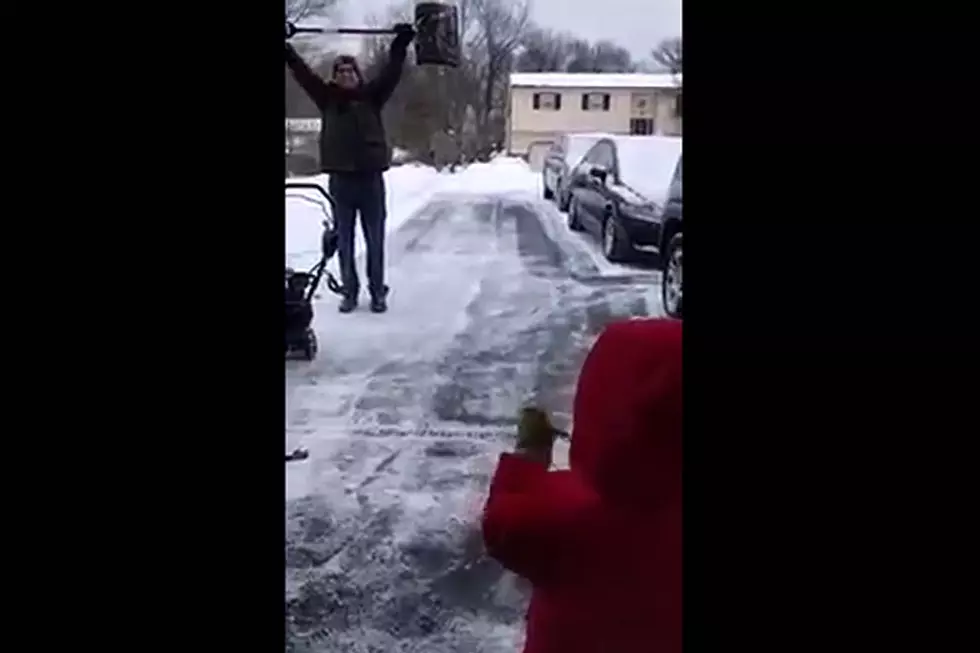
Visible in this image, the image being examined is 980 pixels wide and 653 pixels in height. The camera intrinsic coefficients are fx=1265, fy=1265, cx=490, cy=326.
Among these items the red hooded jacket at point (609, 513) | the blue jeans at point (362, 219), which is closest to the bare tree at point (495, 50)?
the blue jeans at point (362, 219)

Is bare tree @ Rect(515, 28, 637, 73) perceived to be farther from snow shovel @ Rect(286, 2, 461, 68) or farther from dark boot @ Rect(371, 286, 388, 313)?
dark boot @ Rect(371, 286, 388, 313)

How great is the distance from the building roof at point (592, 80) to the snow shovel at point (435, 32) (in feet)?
0.22

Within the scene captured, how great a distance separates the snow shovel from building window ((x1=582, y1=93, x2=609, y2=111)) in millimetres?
115

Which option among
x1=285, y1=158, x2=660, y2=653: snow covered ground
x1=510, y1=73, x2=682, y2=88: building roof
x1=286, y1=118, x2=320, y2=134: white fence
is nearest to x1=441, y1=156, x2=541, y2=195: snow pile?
x1=285, y1=158, x2=660, y2=653: snow covered ground

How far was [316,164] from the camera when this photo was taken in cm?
100

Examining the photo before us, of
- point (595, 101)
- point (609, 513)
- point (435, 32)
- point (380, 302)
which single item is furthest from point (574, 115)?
point (609, 513)

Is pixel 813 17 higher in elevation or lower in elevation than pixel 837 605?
higher

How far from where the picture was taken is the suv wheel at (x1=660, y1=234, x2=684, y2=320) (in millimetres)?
927
